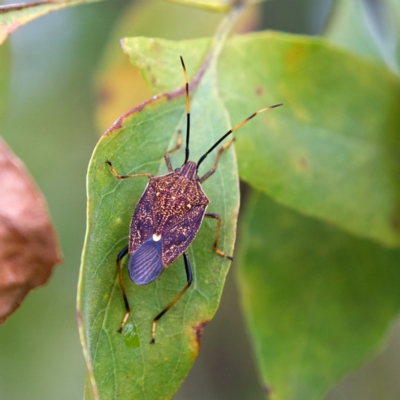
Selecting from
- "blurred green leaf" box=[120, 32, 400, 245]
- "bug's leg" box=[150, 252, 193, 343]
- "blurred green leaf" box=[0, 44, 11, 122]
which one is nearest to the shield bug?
"bug's leg" box=[150, 252, 193, 343]

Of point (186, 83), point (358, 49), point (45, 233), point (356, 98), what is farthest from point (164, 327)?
point (358, 49)

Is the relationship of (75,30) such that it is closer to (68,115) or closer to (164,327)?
(68,115)

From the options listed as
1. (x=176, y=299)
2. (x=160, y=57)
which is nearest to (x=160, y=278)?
(x=176, y=299)

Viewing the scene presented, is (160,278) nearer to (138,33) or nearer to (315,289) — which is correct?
(315,289)

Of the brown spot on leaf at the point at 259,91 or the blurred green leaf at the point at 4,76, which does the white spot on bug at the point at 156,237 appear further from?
the blurred green leaf at the point at 4,76

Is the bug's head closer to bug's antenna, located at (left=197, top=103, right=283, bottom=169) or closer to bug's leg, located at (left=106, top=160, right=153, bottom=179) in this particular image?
bug's antenna, located at (left=197, top=103, right=283, bottom=169)

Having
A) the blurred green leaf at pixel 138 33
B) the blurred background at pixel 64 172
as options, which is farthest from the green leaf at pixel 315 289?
the blurred background at pixel 64 172
